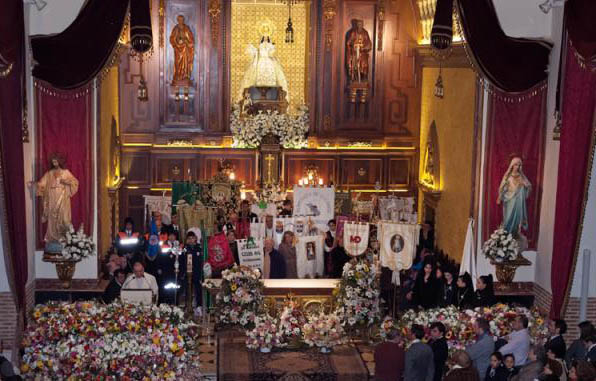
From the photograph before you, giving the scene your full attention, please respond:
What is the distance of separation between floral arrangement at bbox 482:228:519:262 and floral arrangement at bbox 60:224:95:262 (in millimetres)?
6757

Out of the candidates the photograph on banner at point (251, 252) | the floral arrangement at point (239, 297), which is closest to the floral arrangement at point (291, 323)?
the floral arrangement at point (239, 297)

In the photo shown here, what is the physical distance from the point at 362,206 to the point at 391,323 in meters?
7.75

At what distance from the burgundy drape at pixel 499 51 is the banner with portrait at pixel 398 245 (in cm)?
305

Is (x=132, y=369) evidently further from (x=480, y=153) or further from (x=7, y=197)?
(x=480, y=153)

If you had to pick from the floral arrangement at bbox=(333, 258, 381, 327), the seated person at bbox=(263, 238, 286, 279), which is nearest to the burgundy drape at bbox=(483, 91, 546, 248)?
the floral arrangement at bbox=(333, 258, 381, 327)

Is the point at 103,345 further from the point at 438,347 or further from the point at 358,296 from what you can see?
the point at 358,296

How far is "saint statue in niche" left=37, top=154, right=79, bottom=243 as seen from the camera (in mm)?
15016

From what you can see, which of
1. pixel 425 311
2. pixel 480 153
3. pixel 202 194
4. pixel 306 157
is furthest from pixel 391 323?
pixel 306 157

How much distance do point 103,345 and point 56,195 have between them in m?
4.37

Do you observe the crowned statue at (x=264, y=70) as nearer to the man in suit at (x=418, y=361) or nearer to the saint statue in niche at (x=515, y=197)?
the saint statue in niche at (x=515, y=197)

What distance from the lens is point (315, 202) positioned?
1919 cm

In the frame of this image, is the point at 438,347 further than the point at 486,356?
No

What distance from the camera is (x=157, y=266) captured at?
51.7ft

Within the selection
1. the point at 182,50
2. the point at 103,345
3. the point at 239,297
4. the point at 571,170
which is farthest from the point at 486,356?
the point at 182,50
